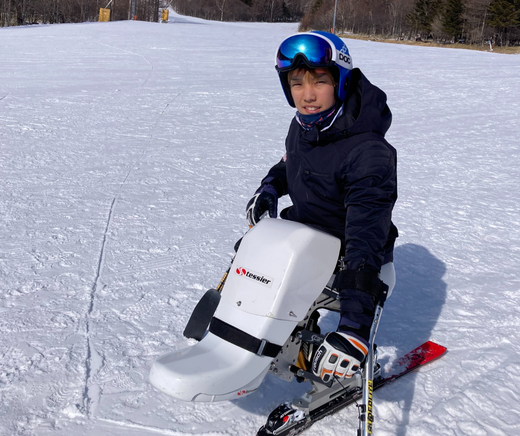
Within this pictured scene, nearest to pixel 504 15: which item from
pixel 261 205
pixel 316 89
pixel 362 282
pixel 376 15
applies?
pixel 376 15

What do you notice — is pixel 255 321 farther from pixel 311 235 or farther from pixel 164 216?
pixel 164 216

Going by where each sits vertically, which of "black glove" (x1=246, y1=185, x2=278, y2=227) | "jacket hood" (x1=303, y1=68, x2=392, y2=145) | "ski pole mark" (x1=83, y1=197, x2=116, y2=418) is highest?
"jacket hood" (x1=303, y1=68, x2=392, y2=145)

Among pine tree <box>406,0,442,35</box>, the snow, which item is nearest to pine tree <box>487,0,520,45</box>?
pine tree <box>406,0,442,35</box>

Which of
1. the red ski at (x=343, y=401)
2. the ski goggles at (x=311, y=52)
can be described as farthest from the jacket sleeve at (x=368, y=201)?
the red ski at (x=343, y=401)

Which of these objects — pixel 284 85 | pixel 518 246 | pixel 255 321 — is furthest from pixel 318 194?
pixel 518 246

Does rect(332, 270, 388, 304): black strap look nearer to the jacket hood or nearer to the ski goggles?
the jacket hood

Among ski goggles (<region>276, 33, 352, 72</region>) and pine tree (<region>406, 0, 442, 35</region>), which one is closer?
ski goggles (<region>276, 33, 352, 72</region>)

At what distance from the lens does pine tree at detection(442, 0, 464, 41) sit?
133 ft

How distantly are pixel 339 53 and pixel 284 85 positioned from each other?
331 millimetres

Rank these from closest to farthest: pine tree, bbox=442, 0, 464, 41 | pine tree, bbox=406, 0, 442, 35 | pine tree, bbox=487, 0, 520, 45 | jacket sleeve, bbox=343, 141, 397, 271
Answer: jacket sleeve, bbox=343, 141, 397, 271, pine tree, bbox=487, 0, 520, 45, pine tree, bbox=442, 0, 464, 41, pine tree, bbox=406, 0, 442, 35

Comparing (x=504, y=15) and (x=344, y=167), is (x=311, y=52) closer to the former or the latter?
(x=344, y=167)

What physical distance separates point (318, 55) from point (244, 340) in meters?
1.12

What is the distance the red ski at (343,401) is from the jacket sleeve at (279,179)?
41.6 inches

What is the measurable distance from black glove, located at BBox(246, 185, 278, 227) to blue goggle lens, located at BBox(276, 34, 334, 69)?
0.72 m
